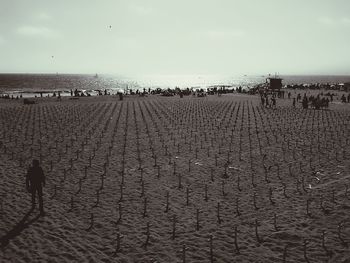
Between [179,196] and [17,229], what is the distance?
215 inches

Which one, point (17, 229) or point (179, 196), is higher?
point (179, 196)

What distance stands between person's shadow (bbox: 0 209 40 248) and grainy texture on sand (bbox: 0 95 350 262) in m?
0.03

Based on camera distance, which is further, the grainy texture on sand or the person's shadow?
the person's shadow

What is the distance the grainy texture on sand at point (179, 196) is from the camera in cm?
905

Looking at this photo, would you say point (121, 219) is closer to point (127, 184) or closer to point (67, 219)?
point (67, 219)

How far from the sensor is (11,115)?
36625 millimetres

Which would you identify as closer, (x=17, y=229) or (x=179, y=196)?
(x=17, y=229)

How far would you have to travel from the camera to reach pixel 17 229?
9.99m

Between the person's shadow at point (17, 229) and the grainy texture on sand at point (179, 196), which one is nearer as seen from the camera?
the grainy texture on sand at point (179, 196)

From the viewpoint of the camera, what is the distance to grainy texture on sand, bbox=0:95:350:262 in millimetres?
9055

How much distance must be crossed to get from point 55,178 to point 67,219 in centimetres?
470

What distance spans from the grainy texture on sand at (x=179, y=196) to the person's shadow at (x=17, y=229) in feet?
0.10

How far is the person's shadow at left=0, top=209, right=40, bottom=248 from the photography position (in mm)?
9209

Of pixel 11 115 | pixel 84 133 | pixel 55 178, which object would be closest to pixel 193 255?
pixel 55 178
